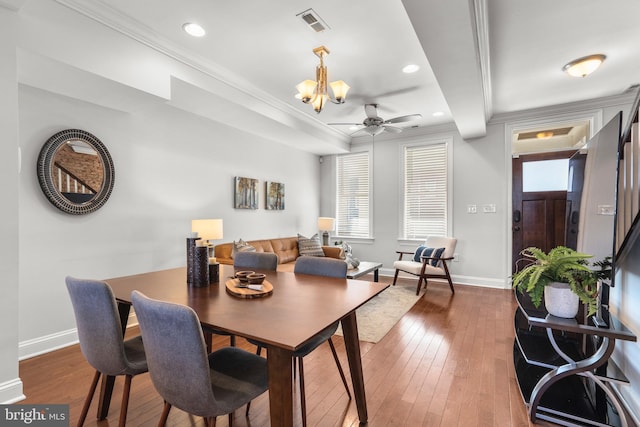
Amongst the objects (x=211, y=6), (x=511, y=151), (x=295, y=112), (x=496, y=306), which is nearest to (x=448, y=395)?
(x=496, y=306)

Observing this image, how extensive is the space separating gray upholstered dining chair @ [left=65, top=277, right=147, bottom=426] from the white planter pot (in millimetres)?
2193

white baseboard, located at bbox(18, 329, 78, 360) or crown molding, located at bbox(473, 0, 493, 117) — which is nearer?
crown molding, located at bbox(473, 0, 493, 117)

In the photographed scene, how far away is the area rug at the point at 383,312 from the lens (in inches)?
120

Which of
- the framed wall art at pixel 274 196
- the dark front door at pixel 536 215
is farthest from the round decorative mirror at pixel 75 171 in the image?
the dark front door at pixel 536 215

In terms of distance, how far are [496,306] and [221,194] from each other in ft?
13.2

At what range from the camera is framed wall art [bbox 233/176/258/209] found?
447 centimetres

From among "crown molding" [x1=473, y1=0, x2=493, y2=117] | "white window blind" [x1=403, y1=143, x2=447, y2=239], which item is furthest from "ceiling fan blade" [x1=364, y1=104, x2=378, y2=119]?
"white window blind" [x1=403, y1=143, x2=447, y2=239]

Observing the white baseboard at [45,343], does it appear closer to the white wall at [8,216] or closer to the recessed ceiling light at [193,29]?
the white wall at [8,216]

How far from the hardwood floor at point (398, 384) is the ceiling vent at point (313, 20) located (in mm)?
2763

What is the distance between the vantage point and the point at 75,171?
2742mm

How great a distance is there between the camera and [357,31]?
2.54 meters

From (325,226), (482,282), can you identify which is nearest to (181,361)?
(325,226)

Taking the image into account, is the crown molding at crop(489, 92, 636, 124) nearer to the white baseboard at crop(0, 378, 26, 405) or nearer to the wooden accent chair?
the wooden accent chair

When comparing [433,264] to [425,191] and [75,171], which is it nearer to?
[425,191]
